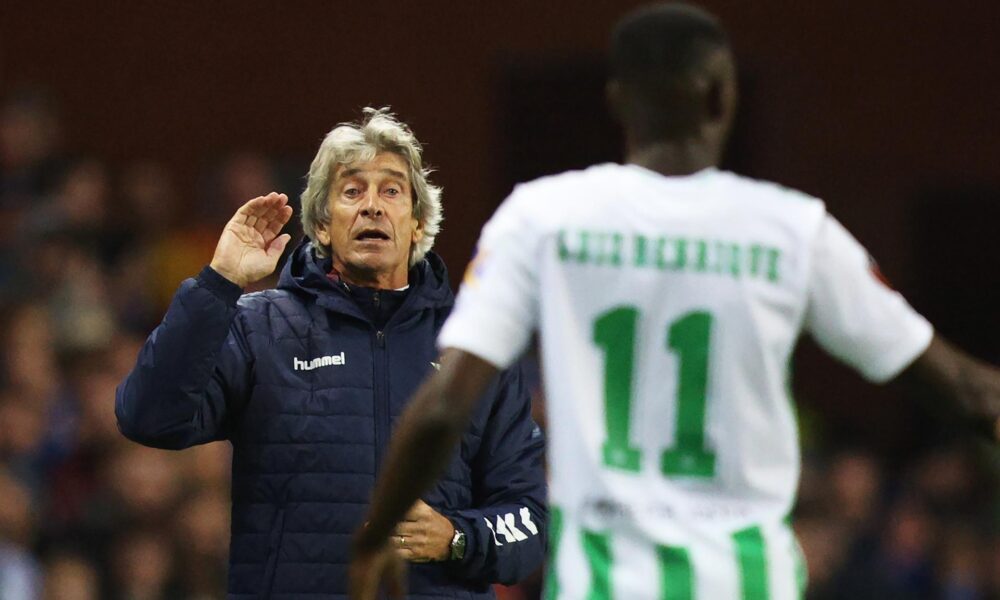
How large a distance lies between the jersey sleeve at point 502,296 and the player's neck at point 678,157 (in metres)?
0.22

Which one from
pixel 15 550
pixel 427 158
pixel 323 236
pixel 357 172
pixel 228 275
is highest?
pixel 427 158

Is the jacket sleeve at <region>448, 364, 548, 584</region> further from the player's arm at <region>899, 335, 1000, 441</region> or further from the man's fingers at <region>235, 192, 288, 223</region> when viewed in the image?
the player's arm at <region>899, 335, 1000, 441</region>

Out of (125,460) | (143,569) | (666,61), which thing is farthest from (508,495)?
(125,460)

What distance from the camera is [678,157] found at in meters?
3.02

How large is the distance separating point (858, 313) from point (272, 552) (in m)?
1.60

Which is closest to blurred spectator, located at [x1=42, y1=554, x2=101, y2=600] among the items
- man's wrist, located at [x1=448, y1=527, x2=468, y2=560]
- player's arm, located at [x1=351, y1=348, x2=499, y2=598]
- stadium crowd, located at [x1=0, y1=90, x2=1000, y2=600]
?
stadium crowd, located at [x1=0, y1=90, x2=1000, y2=600]

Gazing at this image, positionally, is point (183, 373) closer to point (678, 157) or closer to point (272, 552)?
point (272, 552)

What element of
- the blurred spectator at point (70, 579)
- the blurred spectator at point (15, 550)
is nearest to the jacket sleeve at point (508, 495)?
the blurred spectator at point (70, 579)

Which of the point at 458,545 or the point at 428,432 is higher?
the point at 428,432

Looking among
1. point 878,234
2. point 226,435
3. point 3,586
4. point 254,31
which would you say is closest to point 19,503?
point 3,586

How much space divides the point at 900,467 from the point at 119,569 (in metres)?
5.22

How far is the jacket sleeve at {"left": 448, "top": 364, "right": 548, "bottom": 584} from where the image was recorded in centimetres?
425

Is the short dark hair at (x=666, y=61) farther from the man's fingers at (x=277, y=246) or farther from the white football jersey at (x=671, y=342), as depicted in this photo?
the man's fingers at (x=277, y=246)

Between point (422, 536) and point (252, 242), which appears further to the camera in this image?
point (252, 242)
